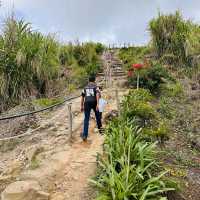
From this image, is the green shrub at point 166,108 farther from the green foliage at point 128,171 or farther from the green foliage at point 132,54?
the green foliage at point 132,54

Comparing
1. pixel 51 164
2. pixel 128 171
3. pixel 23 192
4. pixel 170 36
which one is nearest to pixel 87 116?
pixel 51 164

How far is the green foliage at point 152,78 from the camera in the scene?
1538 centimetres

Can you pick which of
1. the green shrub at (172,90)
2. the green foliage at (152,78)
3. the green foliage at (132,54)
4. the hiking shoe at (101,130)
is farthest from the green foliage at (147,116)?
the green foliage at (132,54)

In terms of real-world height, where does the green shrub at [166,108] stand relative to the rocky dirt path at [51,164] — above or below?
above

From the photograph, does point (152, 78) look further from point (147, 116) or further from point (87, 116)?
point (87, 116)

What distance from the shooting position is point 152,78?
15594 mm

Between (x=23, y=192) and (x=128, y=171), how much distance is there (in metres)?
1.70

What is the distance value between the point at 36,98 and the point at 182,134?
18.3 feet

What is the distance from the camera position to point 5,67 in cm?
1407

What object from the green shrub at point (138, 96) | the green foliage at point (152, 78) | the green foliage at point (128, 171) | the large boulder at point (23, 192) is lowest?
the large boulder at point (23, 192)

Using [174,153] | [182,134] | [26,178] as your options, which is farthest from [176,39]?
[26,178]

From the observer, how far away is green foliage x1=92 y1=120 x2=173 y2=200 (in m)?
5.92

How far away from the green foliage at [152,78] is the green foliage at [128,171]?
23.4 feet

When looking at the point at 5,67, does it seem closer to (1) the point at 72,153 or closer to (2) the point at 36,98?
(2) the point at 36,98
